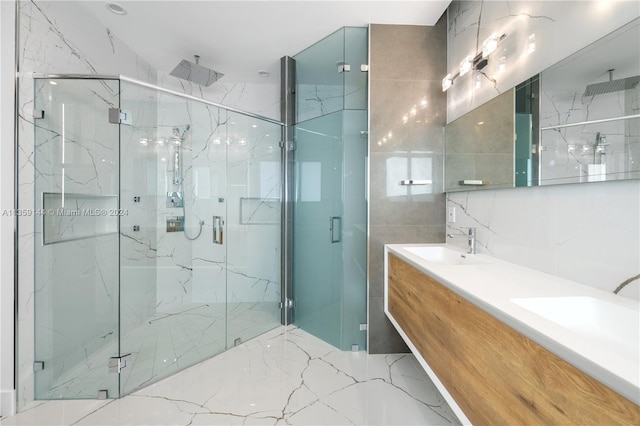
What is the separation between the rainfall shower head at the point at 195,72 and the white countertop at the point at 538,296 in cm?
248

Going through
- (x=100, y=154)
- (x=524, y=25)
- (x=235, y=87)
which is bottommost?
(x=100, y=154)

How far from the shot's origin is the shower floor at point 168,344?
1.72 meters

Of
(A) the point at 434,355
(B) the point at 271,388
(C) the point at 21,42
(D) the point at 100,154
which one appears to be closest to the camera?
(A) the point at 434,355

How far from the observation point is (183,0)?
1919 mm

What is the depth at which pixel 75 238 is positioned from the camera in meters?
1.87

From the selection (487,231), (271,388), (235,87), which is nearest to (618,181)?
(487,231)

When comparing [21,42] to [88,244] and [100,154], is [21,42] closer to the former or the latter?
[100,154]

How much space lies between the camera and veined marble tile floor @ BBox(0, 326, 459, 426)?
4.96ft

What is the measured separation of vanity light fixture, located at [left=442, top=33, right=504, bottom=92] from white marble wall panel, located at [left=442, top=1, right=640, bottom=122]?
1.0 inches

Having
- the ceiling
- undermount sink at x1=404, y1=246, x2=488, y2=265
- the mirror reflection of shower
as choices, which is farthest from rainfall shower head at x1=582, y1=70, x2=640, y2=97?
the mirror reflection of shower

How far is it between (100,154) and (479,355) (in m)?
2.43

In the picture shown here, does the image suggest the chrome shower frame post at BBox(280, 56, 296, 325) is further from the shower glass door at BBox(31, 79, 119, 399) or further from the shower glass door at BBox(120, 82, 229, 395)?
the shower glass door at BBox(31, 79, 119, 399)

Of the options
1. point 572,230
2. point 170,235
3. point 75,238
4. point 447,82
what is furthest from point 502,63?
point 75,238

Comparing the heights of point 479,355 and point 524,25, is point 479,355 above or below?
below
